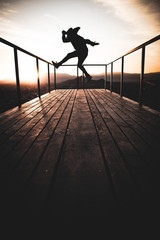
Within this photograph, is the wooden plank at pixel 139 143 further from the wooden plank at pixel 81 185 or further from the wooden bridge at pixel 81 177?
the wooden plank at pixel 81 185

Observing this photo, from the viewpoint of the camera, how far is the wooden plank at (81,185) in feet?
1.70

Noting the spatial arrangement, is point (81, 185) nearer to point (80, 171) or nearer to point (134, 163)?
point (80, 171)

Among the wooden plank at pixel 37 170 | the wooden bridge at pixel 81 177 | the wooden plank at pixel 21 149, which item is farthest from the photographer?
the wooden plank at pixel 21 149

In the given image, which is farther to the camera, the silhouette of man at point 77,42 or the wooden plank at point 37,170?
the silhouette of man at point 77,42

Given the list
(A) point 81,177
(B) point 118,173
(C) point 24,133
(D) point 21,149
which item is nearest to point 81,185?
(A) point 81,177

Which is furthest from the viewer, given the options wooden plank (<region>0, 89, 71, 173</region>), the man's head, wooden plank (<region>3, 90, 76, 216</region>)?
the man's head

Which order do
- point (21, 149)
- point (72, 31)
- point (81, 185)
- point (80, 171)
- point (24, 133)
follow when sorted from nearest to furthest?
point (81, 185) < point (80, 171) < point (21, 149) < point (24, 133) < point (72, 31)

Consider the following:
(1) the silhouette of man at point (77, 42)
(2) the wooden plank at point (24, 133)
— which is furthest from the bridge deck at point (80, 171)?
(1) the silhouette of man at point (77, 42)

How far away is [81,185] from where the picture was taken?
0.64 meters

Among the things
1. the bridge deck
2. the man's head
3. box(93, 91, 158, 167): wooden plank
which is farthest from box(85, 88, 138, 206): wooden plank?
the man's head

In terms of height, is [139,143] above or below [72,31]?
below

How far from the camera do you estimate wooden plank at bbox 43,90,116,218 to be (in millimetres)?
519

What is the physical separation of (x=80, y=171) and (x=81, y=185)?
0.11 meters

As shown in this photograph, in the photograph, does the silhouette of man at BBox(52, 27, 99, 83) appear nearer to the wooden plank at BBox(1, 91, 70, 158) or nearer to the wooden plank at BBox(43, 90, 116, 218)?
the wooden plank at BBox(1, 91, 70, 158)
